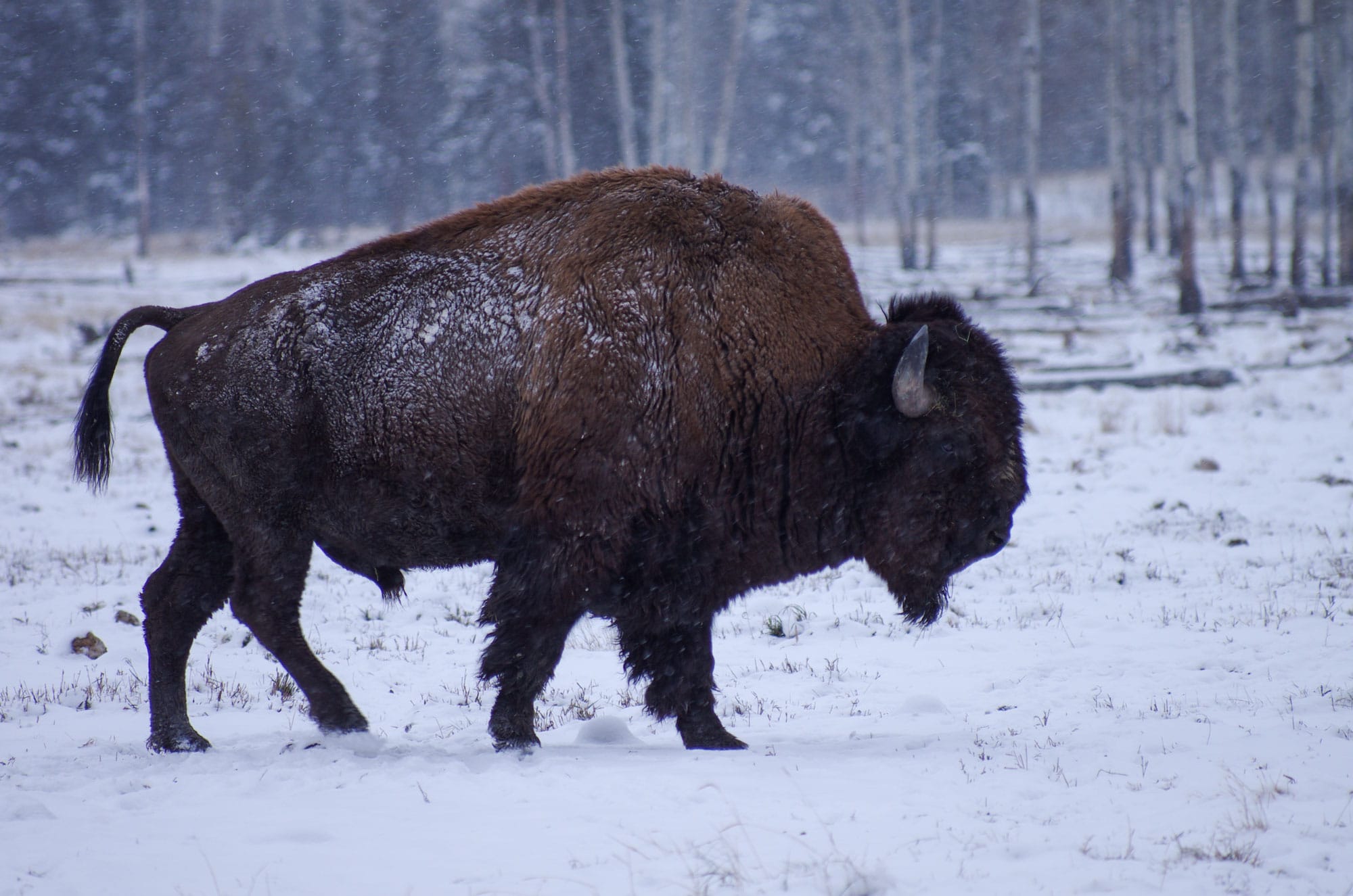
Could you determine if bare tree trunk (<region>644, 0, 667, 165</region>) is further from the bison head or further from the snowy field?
the bison head

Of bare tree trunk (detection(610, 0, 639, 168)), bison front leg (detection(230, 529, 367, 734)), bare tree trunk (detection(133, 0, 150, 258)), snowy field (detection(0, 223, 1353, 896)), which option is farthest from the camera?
bare tree trunk (detection(133, 0, 150, 258))

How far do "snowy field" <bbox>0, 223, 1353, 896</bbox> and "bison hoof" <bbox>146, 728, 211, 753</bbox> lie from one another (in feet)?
0.47

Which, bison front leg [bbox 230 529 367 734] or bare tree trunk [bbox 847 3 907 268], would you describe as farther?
bare tree trunk [bbox 847 3 907 268]

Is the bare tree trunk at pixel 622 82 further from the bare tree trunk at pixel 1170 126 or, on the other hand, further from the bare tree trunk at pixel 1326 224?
the bare tree trunk at pixel 1326 224

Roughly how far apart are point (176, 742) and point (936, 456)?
3275 mm

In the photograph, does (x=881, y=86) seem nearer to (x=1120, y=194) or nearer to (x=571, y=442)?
(x=1120, y=194)

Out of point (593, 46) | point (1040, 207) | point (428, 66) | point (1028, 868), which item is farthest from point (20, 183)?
point (1028, 868)

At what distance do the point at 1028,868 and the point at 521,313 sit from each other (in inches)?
107

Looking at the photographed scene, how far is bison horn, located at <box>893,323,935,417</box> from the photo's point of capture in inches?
159

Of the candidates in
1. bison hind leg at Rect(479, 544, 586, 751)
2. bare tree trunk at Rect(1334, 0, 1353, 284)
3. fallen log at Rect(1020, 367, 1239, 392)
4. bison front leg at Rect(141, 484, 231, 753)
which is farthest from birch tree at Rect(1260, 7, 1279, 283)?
bison front leg at Rect(141, 484, 231, 753)

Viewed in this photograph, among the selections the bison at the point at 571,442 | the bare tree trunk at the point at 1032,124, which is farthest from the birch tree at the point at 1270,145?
the bison at the point at 571,442

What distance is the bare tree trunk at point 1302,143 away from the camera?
20.3 metres

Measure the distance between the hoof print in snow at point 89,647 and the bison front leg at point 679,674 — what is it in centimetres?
326

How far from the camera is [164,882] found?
2904 millimetres
